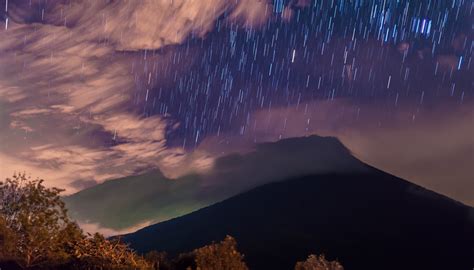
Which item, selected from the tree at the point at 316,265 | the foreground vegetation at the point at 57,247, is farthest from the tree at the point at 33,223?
the tree at the point at 316,265

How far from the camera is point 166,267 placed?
1809 inches

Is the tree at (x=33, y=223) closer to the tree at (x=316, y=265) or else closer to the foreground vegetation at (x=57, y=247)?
the foreground vegetation at (x=57, y=247)

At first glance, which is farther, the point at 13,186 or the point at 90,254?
the point at 13,186

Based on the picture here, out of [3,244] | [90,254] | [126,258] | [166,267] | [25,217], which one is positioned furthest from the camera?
[166,267]

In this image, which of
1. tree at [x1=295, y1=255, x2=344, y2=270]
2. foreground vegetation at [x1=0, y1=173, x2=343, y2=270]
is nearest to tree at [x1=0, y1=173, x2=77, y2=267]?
foreground vegetation at [x1=0, y1=173, x2=343, y2=270]

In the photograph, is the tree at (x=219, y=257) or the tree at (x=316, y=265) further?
the tree at (x=316, y=265)

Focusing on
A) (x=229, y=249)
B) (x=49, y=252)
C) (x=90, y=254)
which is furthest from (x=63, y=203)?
(x=229, y=249)

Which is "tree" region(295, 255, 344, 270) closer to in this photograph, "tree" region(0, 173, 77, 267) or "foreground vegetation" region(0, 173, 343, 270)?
"foreground vegetation" region(0, 173, 343, 270)

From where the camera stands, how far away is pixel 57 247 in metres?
39.5

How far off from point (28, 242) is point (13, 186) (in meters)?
6.43

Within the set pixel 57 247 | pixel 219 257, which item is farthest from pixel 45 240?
→ pixel 219 257

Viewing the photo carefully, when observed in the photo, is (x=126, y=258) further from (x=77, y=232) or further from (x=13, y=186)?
(x=13, y=186)

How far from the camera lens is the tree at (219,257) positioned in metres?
36.2

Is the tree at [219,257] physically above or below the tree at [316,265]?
above
